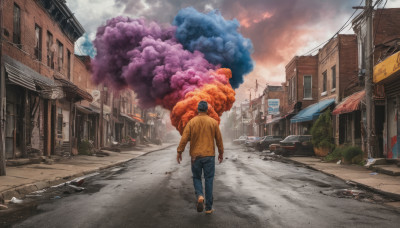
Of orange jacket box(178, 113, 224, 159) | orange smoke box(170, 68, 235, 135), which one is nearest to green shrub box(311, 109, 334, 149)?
orange smoke box(170, 68, 235, 135)

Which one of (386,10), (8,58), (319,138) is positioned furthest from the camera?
(319,138)

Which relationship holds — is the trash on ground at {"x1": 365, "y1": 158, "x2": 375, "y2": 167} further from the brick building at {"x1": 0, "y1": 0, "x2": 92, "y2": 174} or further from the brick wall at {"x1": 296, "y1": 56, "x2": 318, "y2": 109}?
the brick wall at {"x1": 296, "y1": 56, "x2": 318, "y2": 109}

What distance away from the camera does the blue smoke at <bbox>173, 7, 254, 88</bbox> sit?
12.2 meters

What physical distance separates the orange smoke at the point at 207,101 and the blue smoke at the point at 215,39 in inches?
29.0

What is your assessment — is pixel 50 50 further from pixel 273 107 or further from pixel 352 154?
pixel 273 107

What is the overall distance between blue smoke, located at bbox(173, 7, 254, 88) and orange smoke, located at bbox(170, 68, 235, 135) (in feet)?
2.41

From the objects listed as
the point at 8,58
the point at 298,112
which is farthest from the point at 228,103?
the point at 298,112

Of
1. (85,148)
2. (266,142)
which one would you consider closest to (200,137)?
(85,148)

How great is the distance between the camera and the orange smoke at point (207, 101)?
30.6 feet

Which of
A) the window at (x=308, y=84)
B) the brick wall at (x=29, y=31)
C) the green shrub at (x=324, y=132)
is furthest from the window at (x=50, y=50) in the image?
the window at (x=308, y=84)

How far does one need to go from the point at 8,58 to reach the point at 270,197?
36.2 ft

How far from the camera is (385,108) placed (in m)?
17.0

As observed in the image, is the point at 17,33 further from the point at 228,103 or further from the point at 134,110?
the point at 134,110

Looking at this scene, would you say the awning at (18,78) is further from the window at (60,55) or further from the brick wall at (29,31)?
the window at (60,55)
